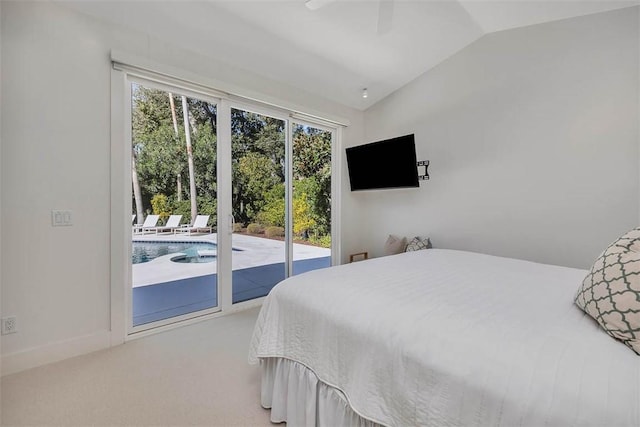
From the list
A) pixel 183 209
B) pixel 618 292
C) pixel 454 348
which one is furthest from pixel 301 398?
pixel 183 209

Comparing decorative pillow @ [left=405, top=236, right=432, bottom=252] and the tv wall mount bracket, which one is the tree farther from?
the tv wall mount bracket

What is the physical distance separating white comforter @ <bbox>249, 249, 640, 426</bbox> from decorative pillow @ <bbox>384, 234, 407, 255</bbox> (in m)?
1.93

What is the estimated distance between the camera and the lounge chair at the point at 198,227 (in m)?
2.76

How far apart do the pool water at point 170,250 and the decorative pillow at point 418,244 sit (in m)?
2.21

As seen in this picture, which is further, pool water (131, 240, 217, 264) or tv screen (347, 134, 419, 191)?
tv screen (347, 134, 419, 191)

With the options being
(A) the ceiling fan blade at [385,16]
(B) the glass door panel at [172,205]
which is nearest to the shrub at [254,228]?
(B) the glass door panel at [172,205]

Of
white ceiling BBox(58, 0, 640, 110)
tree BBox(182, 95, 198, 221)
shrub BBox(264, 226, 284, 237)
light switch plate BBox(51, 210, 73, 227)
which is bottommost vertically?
shrub BBox(264, 226, 284, 237)

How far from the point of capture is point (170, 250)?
2.74 metres

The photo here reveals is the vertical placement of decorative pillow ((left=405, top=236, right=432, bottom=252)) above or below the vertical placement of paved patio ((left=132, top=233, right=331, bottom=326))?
above

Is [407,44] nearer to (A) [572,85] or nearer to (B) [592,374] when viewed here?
(A) [572,85]

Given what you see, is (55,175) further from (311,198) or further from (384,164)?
(384,164)

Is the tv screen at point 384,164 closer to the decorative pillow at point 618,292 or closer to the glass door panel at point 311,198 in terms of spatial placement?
the glass door panel at point 311,198

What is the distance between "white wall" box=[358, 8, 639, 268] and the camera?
2365 mm

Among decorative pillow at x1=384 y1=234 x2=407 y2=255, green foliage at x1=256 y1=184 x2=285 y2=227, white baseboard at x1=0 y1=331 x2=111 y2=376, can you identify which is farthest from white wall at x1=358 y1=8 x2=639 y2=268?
white baseboard at x1=0 y1=331 x2=111 y2=376
